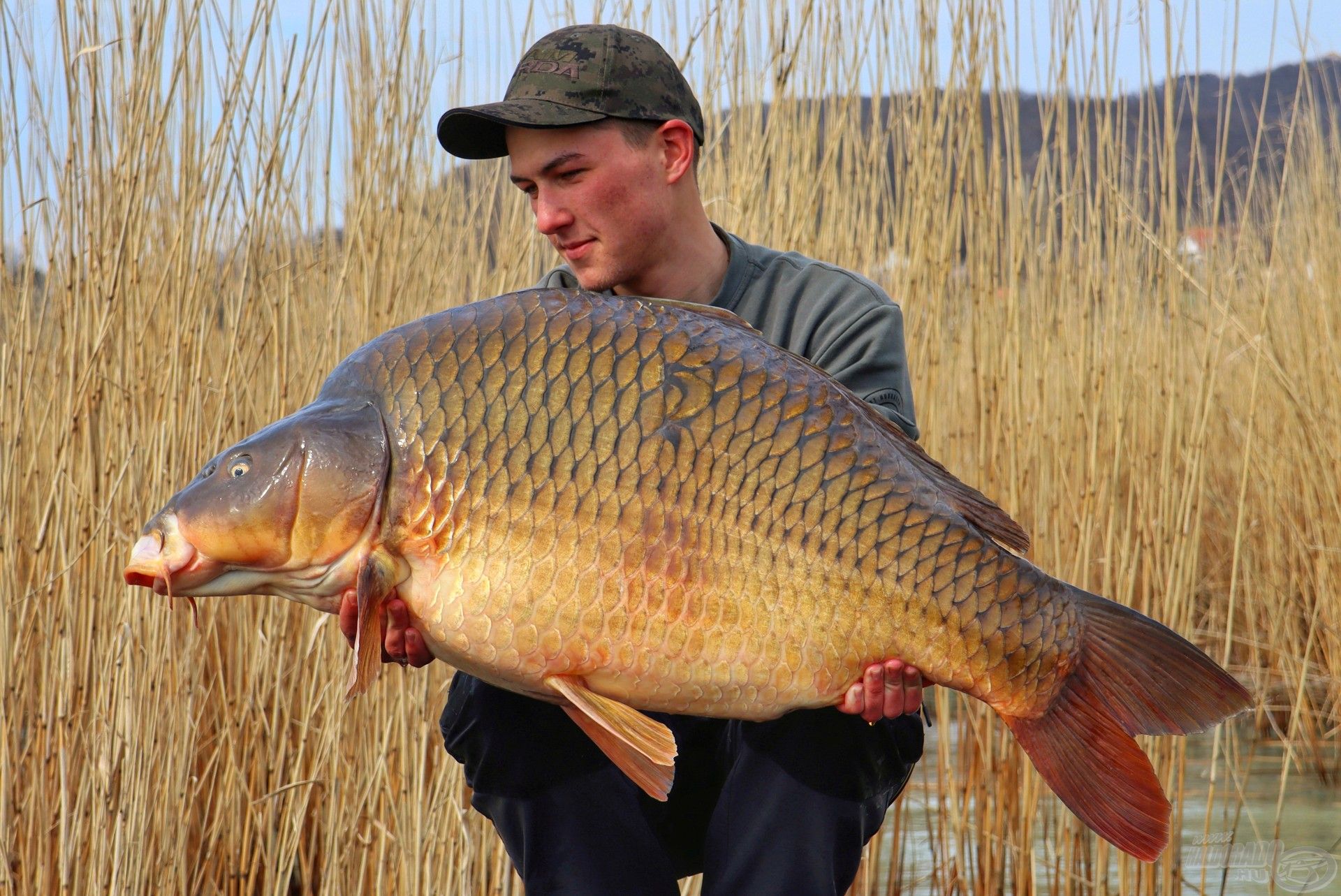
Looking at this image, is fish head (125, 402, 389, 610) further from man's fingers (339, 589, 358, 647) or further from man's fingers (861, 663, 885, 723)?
man's fingers (861, 663, 885, 723)

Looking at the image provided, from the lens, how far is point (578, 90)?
175 centimetres

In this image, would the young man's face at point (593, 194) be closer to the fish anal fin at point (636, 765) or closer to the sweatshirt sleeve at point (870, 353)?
the sweatshirt sleeve at point (870, 353)

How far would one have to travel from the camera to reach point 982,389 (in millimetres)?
2775

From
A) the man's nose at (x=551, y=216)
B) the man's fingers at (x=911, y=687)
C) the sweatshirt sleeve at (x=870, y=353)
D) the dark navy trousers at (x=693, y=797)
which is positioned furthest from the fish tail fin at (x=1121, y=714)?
the man's nose at (x=551, y=216)

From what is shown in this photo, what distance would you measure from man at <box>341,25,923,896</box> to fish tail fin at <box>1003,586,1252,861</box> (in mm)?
163

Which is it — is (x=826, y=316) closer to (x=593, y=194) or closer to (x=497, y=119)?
(x=593, y=194)

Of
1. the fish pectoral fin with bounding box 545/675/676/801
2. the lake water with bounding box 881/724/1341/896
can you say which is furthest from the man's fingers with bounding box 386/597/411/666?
the lake water with bounding box 881/724/1341/896

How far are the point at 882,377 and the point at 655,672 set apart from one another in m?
0.57

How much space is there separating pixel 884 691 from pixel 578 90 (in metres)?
0.85

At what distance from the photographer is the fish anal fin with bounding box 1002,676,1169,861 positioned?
1428 mm

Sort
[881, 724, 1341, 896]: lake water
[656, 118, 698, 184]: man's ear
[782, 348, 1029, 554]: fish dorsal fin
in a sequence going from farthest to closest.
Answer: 1. [881, 724, 1341, 896]: lake water
2. [656, 118, 698, 184]: man's ear
3. [782, 348, 1029, 554]: fish dorsal fin

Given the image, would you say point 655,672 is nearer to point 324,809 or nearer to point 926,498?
point 926,498

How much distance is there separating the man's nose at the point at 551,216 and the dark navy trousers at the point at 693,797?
0.58 metres

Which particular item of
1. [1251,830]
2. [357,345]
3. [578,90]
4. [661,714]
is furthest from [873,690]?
[1251,830]
